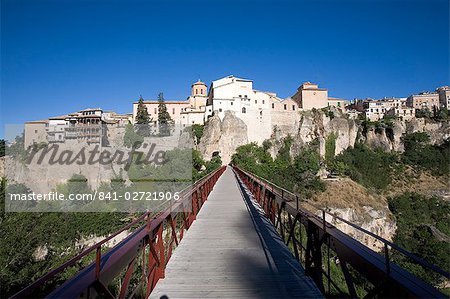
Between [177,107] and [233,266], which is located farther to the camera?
[177,107]

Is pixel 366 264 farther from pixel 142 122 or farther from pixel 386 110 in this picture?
pixel 386 110

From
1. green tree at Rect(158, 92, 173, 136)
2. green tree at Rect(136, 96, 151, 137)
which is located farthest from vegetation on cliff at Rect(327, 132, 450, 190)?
green tree at Rect(136, 96, 151, 137)

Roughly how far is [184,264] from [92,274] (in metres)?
2.56

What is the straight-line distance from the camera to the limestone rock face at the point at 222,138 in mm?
47750

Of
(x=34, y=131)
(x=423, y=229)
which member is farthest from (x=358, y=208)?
(x=34, y=131)

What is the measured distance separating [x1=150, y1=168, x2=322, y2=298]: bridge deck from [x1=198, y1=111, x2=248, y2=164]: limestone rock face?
133 ft

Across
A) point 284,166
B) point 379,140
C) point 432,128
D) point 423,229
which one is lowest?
point 423,229

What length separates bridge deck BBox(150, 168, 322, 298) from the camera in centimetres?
→ 360

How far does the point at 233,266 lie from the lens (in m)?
4.45

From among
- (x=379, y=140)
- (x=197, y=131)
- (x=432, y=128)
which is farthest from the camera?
(x=432, y=128)

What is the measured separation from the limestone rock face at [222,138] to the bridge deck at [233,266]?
133 feet

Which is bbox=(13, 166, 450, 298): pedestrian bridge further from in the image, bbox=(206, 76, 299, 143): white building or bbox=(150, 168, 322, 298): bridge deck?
bbox=(206, 76, 299, 143): white building

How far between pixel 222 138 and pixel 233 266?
143 ft

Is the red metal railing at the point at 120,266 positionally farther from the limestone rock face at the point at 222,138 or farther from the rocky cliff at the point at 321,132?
the rocky cliff at the point at 321,132
